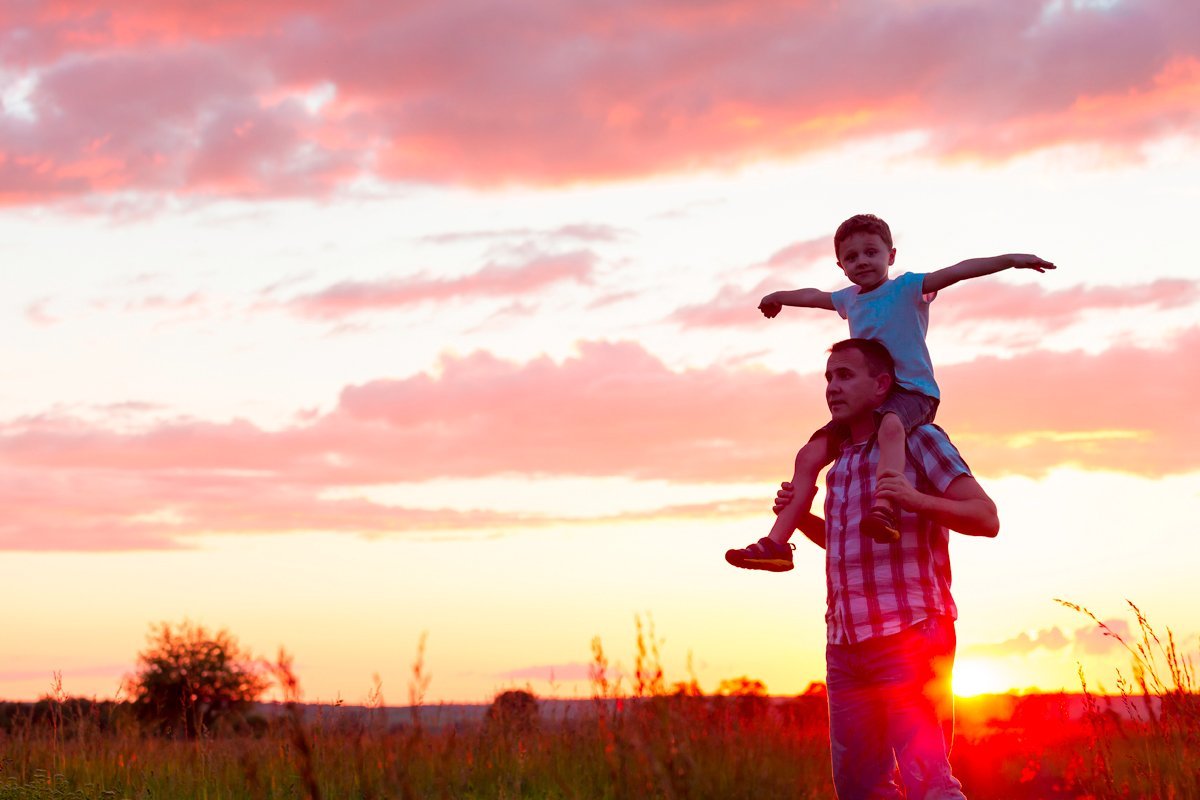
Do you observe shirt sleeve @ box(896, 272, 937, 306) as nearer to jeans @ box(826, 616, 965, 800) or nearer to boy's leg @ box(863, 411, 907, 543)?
boy's leg @ box(863, 411, 907, 543)

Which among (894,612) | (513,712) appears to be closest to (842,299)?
(894,612)

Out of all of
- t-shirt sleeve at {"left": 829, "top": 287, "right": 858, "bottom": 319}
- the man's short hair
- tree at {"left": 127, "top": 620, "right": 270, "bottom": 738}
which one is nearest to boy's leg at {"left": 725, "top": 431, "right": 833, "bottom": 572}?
the man's short hair

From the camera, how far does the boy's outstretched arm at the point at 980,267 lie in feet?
21.6

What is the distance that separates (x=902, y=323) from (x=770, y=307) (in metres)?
1.17

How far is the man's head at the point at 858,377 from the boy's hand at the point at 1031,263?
1.06 meters

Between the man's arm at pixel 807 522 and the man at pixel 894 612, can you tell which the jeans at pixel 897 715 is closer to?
the man at pixel 894 612

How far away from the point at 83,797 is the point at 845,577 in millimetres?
6036

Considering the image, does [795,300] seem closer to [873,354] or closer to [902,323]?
[902,323]

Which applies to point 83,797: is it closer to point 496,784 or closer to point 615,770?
point 496,784

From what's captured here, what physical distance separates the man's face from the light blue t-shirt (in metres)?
0.21

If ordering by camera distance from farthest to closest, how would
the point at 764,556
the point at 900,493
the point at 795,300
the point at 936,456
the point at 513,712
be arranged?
the point at 513,712, the point at 795,300, the point at 764,556, the point at 936,456, the point at 900,493

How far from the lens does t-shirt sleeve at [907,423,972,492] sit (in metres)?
5.82

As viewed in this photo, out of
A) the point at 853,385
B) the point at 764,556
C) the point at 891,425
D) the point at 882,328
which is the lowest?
the point at 764,556

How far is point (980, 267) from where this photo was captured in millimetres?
6582
